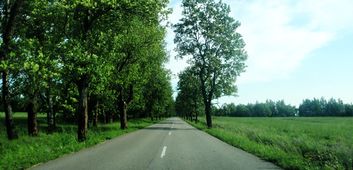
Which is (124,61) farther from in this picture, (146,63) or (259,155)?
(259,155)

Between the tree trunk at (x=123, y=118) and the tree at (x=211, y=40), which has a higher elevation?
the tree at (x=211, y=40)

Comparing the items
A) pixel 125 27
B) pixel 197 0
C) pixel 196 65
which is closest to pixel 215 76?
pixel 196 65

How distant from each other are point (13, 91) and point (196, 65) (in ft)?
99.9

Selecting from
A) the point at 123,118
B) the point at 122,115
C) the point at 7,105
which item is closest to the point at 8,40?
the point at 7,105

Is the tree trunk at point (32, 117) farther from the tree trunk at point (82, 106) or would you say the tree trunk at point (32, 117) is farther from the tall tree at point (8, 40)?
the tree trunk at point (82, 106)

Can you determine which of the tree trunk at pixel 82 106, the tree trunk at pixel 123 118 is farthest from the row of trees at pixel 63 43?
the tree trunk at pixel 123 118

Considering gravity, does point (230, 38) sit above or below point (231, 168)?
above

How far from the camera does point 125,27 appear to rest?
23.9 m

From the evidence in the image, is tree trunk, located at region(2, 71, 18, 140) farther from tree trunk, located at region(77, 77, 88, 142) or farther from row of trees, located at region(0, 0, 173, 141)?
tree trunk, located at region(77, 77, 88, 142)

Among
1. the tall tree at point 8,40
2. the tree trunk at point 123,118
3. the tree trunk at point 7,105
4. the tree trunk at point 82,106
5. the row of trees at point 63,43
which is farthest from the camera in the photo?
the tree trunk at point 123,118

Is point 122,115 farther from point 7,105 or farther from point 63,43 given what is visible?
point 63,43

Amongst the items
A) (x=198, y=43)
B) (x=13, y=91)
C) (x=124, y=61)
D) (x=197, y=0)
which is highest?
(x=197, y=0)

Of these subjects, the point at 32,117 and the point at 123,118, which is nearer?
the point at 32,117

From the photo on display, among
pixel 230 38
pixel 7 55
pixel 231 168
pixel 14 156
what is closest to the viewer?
pixel 231 168
